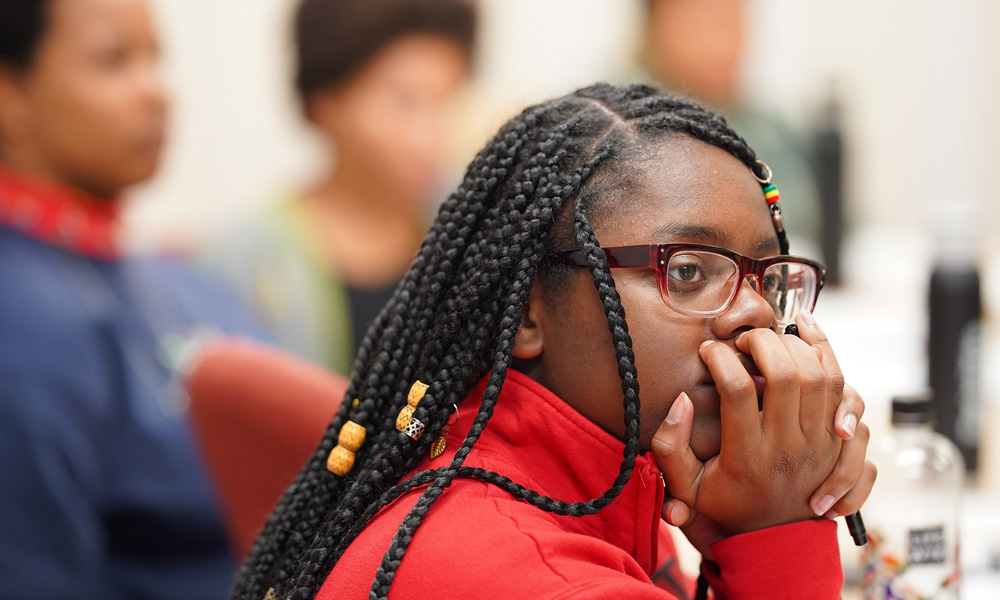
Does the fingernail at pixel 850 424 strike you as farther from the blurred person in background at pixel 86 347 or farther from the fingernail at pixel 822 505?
the blurred person in background at pixel 86 347

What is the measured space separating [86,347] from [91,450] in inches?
6.7

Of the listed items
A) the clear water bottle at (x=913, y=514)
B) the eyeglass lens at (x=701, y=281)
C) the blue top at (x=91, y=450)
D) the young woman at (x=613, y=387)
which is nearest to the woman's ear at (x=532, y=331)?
the young woman at (x=613, y=387)

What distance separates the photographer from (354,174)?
95.5 inches

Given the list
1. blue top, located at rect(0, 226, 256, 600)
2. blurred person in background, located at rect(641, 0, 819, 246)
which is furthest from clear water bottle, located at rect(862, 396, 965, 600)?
blurred person in background, located at rect(641, 0, 819, 246)

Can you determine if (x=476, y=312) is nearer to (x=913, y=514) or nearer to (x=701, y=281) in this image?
(x=701, y=281)

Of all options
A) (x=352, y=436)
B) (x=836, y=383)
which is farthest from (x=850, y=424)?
(x=352, y=436)

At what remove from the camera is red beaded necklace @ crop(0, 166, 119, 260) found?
154 cm

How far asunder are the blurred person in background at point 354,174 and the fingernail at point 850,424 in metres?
1.66

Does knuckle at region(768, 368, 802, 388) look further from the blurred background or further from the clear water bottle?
the blurred background

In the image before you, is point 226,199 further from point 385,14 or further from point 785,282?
point 785,282

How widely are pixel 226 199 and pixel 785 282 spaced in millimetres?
2444

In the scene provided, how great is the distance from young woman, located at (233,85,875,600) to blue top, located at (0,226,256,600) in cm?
77

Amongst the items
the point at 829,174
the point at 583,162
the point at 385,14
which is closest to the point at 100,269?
the point at 385,14

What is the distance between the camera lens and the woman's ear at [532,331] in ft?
2.56
